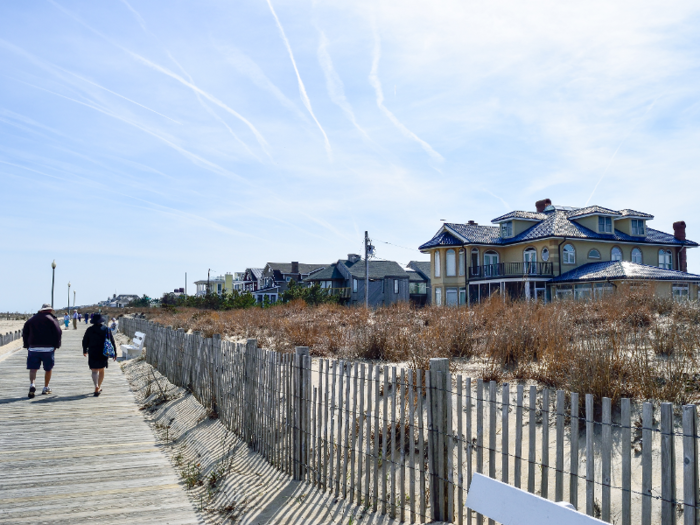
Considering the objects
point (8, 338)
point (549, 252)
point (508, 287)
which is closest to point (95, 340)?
point (8, 338)

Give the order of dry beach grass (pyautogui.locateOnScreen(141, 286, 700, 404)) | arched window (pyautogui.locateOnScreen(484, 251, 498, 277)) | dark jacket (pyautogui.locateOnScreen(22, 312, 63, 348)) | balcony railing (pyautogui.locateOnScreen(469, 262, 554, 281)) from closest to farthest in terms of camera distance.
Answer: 1. dry beach grass (pyautogui.locateOnScreen(141, 286, 700, 404))
2. dark jacket (pyautogui.locateOnScreen(22, 312, 63, 348))
3. balcony railing (pyautogui.locateOnScreen(469, 262, 554, 281))
4. arched window (pyautogui.locateOnScreen(484, 251, 498, 277))

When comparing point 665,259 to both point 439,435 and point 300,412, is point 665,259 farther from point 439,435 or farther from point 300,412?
point 439,435

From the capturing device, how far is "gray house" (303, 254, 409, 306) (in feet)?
187

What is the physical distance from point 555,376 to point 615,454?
1466 millimetres

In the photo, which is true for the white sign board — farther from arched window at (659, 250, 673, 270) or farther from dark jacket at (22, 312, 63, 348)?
arched window at (659, 250, 673, 270)

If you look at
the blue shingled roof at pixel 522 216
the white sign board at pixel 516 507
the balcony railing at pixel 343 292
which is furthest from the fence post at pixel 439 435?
the balcony railing at pixel 343 292

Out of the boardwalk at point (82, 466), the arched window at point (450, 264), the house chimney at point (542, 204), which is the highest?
the house chimney at point (542, 204)

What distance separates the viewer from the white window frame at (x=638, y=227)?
40503 millimetres

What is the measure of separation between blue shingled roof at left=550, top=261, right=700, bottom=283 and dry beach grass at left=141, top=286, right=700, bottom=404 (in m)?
18.5

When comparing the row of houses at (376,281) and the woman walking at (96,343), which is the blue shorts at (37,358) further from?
the row of houses at (376,281)

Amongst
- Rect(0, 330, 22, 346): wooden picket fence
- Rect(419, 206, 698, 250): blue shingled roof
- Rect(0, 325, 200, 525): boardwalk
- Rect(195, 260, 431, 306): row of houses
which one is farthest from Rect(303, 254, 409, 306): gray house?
Rect(0, 325, 200, 525): boardwalk

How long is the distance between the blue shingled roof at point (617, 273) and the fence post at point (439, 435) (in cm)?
2719

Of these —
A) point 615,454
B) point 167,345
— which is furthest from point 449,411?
point 167,345

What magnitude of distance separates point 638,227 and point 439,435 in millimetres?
42210
